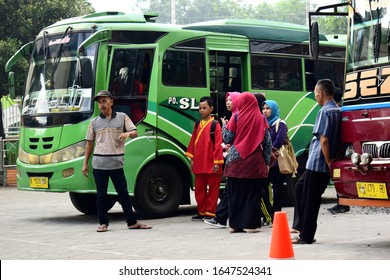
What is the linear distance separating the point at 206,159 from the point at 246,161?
2.32m

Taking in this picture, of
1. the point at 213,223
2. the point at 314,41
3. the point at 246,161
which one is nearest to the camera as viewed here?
the point at 314,41

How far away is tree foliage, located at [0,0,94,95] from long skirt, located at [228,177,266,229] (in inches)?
616

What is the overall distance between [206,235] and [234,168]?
93 cm

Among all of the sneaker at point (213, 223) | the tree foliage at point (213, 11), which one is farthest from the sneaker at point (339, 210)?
the tree foliage at point (213, 11)

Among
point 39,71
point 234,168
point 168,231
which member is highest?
point 39,71

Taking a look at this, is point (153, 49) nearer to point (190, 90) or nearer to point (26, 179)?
point (190, 90)

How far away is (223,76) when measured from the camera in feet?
55.7

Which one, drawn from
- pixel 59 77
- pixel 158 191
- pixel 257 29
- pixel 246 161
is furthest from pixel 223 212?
pixel 257 29

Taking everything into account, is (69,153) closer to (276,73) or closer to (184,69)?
(184,69)

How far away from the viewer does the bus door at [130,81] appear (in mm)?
15516

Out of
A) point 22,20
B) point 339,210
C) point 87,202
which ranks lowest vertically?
point 339,210

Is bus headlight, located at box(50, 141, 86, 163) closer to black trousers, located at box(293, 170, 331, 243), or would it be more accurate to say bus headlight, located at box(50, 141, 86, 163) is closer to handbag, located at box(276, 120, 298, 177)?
handbag, located at box(276, 120, 298, 177)

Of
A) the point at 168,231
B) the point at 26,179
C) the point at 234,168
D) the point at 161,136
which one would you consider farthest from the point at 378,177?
the point at 26,179

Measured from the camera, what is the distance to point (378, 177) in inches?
422
